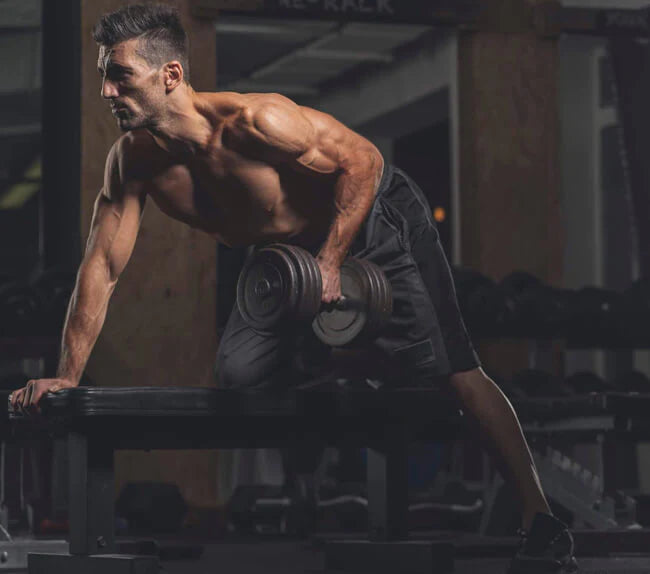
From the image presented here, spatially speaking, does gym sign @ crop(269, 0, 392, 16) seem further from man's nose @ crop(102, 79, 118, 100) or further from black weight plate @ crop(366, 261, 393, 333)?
man's nose @ crop(102, 79, 118, 100)

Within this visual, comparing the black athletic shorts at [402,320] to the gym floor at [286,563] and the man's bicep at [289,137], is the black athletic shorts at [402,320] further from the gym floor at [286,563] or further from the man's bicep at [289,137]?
the gym floor at [286,563]

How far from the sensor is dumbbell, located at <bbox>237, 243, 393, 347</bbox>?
107 inches

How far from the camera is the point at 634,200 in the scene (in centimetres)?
584

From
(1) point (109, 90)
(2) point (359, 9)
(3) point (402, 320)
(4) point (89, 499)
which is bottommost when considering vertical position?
(4) point (89, 499)

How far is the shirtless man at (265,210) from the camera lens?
2699 millimetres

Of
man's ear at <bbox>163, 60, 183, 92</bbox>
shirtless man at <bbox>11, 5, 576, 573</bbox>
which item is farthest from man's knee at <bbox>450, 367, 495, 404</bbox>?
man's ear at <bbox>163, 60, 183, 92</bbox>

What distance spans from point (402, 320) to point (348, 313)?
0.12 m

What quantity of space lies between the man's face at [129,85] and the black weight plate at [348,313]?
1.69 feet

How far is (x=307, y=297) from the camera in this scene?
107 inches

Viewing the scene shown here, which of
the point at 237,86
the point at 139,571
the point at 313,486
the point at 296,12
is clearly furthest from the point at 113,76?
the point at 237,86

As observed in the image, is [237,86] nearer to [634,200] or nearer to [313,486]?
[634,200]

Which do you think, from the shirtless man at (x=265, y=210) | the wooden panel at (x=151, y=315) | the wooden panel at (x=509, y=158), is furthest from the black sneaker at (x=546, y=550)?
the wooden panel at (x=509, y=158)

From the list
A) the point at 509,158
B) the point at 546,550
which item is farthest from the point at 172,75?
the point at 509,158

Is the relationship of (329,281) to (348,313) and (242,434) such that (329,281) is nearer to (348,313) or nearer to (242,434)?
(348,313)
